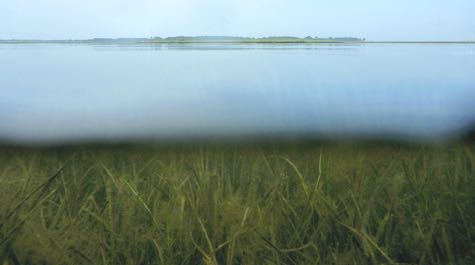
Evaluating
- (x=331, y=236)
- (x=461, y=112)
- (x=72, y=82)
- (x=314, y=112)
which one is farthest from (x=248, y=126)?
(x=331, y=236)

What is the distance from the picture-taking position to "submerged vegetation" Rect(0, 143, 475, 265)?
909 mm

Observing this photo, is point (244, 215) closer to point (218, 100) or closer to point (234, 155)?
point (234, 155)

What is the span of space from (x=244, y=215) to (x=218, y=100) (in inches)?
45.1

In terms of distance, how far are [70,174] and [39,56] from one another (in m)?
1.39

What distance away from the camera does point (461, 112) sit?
6.96 ft

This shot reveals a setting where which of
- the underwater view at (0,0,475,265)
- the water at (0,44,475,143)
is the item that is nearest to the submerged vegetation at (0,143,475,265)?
the underwater view at (0,0,475,265)

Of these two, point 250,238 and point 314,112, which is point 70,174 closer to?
point 250,238

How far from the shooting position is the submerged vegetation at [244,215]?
909 millimetres

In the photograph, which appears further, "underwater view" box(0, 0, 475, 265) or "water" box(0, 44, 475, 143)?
"water" box(0, 44, 475, 143)

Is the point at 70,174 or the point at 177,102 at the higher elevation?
the point at 177,102

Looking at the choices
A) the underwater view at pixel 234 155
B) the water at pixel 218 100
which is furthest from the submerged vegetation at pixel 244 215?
the water at pixel 218 100

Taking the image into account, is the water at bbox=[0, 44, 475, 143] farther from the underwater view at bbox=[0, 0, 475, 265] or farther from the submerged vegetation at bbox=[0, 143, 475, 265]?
the submerged vegetation at bbox=[0, 143, 475, 265]

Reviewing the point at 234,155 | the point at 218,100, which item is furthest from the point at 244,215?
the point at 218,100

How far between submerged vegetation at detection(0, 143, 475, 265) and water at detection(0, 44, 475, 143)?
2.62 feet
